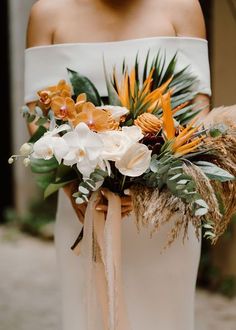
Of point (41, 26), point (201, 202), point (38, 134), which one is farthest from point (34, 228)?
point (201, 202)

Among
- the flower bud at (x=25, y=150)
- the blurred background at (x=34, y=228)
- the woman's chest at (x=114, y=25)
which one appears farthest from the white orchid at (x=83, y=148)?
the blurred background at (x=34, y=228)

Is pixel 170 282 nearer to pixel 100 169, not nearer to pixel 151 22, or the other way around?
pixel 100 169

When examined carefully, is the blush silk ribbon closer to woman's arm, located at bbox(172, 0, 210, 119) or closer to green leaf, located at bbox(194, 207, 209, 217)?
green leaf, located at bbox(194, 207, 209, 217)

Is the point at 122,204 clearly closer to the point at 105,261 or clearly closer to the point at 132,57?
the point at 105,261

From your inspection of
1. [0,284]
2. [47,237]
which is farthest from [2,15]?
[0,284]

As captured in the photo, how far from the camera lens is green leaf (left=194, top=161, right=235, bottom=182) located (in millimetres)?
2434

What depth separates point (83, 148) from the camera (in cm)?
235

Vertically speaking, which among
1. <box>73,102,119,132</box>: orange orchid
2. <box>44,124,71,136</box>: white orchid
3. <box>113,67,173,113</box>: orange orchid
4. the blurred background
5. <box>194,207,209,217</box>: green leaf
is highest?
<box>113,67,173,113</box>: orange orchid

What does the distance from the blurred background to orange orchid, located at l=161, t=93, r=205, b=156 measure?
9.17 ft

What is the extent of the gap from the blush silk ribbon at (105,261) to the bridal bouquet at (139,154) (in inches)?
3.6

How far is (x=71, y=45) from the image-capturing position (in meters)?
3.03

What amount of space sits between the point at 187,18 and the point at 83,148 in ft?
3.12

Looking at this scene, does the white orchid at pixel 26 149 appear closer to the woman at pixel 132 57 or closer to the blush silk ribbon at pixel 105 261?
the blush silk ribbon at pixel 105 261

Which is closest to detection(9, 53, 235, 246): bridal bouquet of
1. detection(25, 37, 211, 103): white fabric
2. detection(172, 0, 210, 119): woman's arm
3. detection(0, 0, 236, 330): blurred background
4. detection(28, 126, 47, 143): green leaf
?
detection(28, 126, 47, 143): green leaf
